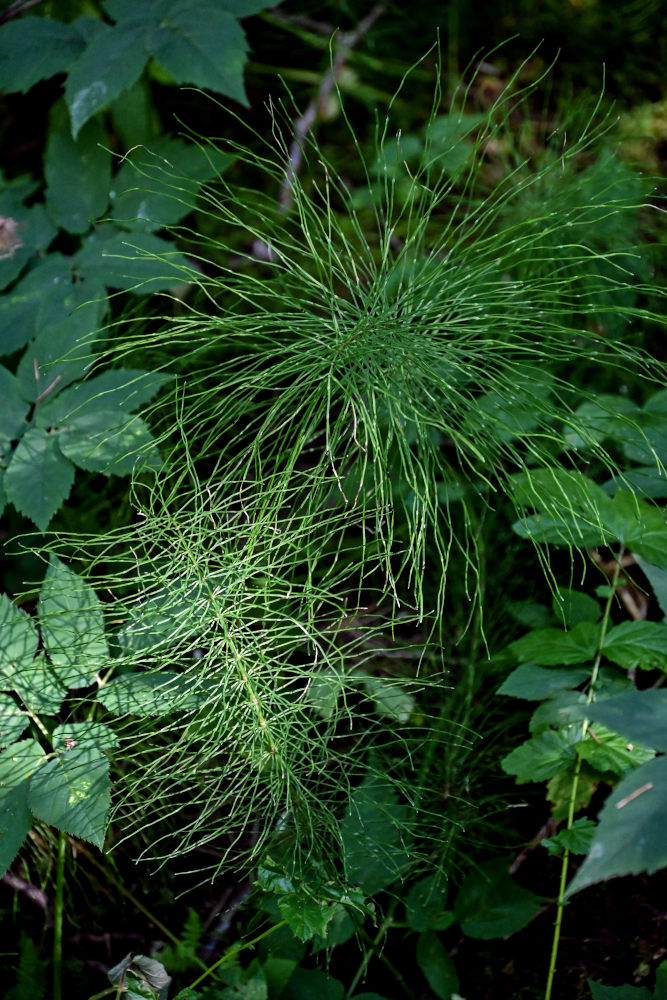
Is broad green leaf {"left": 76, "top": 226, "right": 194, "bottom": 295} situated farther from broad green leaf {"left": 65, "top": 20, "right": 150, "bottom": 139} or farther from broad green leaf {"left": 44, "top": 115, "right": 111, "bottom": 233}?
broad green leaf {"left": 65, "top": 20, "right": 150, "bottom": 139}

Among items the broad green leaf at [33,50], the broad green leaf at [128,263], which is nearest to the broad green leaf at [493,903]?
the broad green leaf at [128,263]

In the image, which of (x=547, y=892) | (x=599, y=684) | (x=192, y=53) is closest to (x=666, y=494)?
(x=599, y=684)

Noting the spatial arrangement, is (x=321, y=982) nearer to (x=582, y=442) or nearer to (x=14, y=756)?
(x=14, y=756)

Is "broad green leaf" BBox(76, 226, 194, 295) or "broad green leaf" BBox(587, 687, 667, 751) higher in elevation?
"broad green leaf" BBox(76, 226, 194, 295)

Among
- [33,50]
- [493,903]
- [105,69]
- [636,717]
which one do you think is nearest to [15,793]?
[493,903]

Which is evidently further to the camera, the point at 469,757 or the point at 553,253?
the point at 553,253

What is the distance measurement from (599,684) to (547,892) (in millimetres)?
483

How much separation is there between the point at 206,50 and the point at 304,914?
1722mm

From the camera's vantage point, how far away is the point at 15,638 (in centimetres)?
140

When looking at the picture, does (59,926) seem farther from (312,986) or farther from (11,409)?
(11,409)

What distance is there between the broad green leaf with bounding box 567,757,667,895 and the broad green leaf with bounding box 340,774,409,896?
54 cm

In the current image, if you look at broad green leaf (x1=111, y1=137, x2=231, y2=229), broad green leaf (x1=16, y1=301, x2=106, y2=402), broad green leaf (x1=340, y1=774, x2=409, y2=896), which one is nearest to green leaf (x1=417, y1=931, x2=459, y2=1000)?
broad green leaf (x1=340, y1=774, x2=409, y2=896)

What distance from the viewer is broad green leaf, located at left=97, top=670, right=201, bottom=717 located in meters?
1.35

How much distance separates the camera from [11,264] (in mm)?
1854
